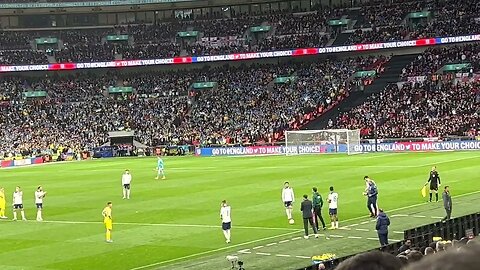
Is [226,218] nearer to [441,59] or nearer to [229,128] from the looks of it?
[229,128]

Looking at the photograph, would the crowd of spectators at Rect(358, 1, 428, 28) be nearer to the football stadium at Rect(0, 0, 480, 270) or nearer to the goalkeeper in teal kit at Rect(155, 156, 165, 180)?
the football stadium at Rect(0, 0, 480, 270)

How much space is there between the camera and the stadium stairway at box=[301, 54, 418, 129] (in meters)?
81.1

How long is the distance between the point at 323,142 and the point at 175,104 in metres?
28.2

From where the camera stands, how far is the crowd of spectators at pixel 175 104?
85.9 m

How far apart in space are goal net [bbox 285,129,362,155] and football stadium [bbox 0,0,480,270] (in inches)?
6.2

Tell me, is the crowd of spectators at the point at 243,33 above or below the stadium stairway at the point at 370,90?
above

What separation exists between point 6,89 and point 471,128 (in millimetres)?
59797

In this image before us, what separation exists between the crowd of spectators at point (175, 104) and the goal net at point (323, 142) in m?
7.08

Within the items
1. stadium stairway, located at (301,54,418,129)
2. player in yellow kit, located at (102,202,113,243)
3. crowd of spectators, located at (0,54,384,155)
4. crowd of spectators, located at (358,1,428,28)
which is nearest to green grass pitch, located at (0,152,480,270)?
player in yellow kit, located at (102,202,113,243)

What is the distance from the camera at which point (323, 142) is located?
235ft

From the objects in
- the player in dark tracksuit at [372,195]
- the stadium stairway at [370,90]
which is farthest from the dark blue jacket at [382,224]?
the stadium stairway at [370,90]

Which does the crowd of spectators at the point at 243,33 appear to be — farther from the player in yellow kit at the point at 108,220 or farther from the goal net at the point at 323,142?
the player in yellow kit at the point at 108,220

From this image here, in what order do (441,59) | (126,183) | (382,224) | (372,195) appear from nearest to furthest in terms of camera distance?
(382,224) → (372,195) → (126,183) → (441,59)

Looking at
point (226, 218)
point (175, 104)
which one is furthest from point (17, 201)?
point (175, 104)
